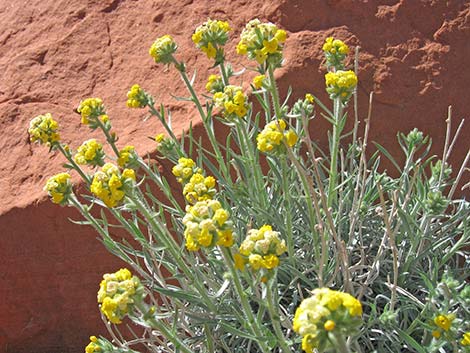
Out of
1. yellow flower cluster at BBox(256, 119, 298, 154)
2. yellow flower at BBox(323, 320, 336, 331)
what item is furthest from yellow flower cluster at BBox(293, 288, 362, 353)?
yellow flower cluster at BBox(256, 119, 298, 154)

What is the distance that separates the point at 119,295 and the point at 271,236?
0.37 meters

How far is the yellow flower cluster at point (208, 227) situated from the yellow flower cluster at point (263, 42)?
1.73 ft

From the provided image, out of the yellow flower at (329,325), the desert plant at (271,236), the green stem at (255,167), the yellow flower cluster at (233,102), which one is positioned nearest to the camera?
the yellow flower at (329,325)

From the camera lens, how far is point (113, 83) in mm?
3295

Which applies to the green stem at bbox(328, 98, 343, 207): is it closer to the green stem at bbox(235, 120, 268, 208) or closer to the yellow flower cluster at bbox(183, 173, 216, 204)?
the green stem at bbox(235, 120, 268, 208)

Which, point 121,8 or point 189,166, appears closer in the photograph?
point 189,166

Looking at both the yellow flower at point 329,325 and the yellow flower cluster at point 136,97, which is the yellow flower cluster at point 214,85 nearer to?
the yellow flower cluster at point 136,97

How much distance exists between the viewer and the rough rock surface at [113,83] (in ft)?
9.79

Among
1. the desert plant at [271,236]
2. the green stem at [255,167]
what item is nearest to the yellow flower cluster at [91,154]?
the desert plant at [271,236]

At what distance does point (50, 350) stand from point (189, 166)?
1.59m

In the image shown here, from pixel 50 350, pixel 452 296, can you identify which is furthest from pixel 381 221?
pixel 50 350

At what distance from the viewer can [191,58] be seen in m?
3.22

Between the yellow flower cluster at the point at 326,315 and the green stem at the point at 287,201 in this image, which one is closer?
the yellow flower cluster at the point at 326,315

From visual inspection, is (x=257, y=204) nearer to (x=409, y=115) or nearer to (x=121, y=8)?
(x=409, y=115)
